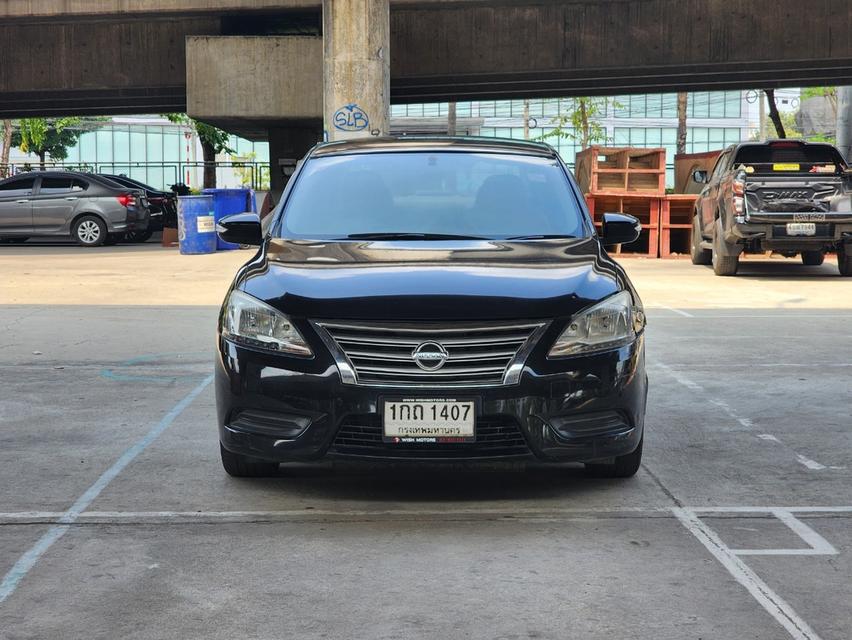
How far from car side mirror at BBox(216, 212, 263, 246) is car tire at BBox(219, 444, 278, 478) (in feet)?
4.68

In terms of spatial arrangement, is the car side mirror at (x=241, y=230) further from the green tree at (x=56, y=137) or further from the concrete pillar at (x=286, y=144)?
the green tree at (x=56, y=137)

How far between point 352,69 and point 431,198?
580 inches

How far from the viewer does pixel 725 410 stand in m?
7.77

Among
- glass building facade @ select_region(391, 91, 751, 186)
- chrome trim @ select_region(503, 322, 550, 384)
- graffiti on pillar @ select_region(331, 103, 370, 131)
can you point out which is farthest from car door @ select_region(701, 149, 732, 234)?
glass building facade @ select_region(391, 91, 751, 186)

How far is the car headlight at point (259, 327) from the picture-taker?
529cm

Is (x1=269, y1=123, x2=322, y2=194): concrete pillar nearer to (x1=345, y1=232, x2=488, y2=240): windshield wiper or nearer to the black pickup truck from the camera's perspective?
the black pickup truck

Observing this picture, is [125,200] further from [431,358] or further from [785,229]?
[431,358]

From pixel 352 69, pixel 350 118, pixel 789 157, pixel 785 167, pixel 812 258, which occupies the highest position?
pixel 352 69

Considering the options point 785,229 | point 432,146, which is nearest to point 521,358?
point 432,146

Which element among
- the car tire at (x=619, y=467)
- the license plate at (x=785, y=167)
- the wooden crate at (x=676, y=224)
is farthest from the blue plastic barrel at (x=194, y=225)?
the car tire at (x=619, y=467)

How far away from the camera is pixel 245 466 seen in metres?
5.89

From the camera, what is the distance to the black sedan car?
5156 millimetres

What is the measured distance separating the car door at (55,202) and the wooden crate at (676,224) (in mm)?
12088

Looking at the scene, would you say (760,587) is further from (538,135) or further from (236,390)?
(538,135)
